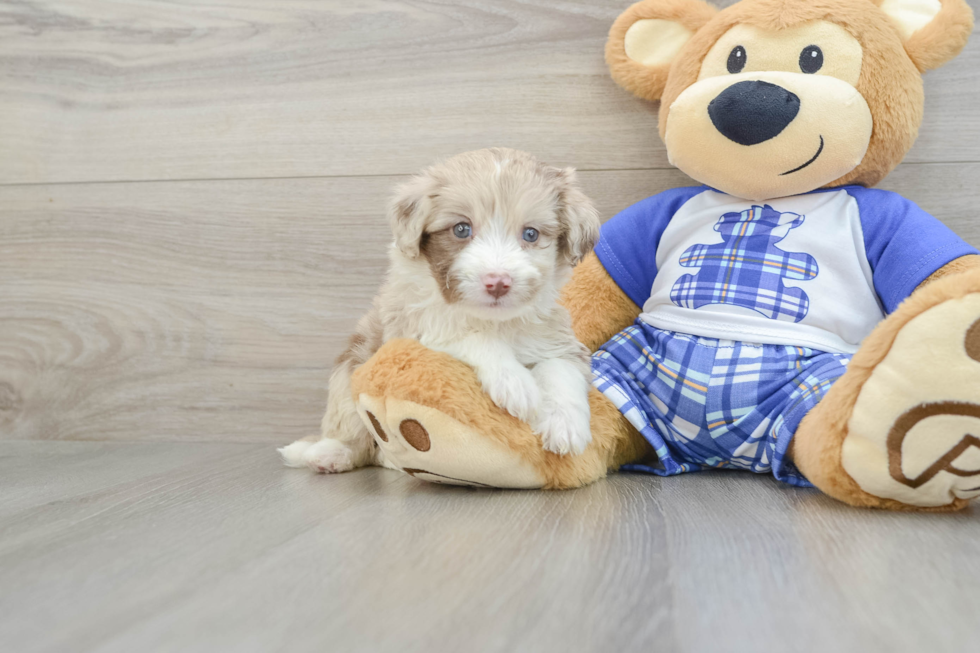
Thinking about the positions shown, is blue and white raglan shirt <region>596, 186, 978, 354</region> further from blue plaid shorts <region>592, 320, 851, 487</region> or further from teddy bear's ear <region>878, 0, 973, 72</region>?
teddy bear's ear <region>878, 0, 973, 72</region>

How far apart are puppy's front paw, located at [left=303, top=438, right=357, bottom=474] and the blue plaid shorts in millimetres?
474

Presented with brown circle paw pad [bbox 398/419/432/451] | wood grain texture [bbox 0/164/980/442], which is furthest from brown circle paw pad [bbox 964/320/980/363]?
wood grain texture [bbox 0/164/980/442]

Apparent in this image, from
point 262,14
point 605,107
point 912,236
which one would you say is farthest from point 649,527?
point 262,14

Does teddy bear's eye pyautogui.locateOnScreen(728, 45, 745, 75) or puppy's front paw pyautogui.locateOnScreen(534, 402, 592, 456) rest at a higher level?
teddy bear's eye pyautogui.locateOnScreen(728, 45, 745, 75)

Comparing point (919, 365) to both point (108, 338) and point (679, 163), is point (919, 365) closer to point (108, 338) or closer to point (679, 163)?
point (679, 163)

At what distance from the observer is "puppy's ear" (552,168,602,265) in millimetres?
1086

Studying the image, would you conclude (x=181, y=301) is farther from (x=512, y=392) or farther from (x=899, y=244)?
(x=899, y=244)

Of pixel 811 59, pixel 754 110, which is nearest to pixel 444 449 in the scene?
pixel 754 110

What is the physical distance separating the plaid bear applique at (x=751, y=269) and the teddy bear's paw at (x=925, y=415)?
11.5 inches

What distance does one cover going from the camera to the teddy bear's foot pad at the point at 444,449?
40.0 inches

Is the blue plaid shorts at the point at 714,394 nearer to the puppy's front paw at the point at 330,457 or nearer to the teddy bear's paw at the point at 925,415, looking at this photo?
the teddy bear's paw at the point at 925,415

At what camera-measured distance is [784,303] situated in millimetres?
1172

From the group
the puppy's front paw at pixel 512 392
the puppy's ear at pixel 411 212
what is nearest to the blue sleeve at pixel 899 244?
the puppy's front paw at pixel 512 392

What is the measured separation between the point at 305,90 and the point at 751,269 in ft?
3.52
